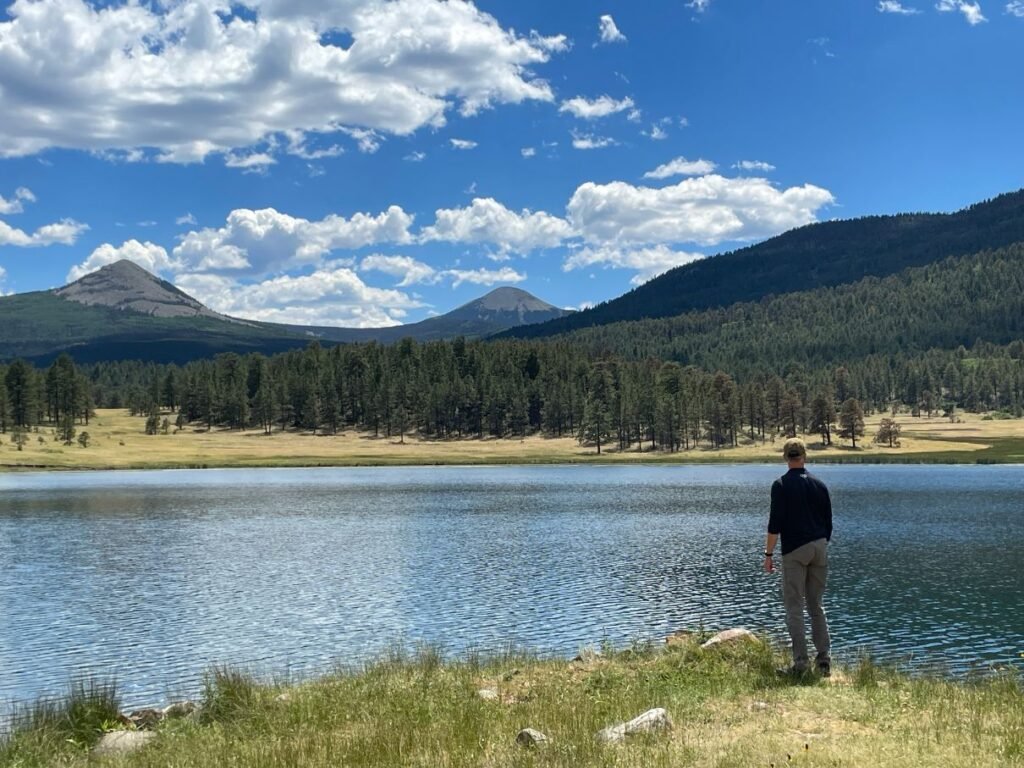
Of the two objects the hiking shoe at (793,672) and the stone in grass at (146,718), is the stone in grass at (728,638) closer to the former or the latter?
the hiking shoe at (793,672)

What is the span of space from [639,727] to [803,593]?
6.20 m

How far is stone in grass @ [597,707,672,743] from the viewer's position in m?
14.3

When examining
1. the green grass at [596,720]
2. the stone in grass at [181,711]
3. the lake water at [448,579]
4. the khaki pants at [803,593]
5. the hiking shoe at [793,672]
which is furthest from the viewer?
the lake water at [448,579]

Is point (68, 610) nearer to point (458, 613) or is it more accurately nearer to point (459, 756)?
point (458, 613)

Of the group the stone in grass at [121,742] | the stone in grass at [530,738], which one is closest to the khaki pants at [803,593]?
the stone in grass at [530,738]

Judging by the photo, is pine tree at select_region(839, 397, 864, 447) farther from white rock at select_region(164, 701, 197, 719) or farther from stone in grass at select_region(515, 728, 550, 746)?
stone in grass at select_region(515, 728, 550, 746)

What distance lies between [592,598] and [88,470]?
439 feet

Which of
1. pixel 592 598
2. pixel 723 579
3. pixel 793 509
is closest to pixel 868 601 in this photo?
pixel 723 579

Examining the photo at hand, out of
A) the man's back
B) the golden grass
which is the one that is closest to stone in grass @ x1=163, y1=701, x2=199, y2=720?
the man's back

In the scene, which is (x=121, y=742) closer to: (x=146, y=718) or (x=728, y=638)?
(x=146, y=718)

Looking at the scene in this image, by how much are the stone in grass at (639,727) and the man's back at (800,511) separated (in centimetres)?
537

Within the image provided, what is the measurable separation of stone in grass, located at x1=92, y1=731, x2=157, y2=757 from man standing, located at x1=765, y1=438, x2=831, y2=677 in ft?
42.3

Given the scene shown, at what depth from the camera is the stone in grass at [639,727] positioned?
46.9ft

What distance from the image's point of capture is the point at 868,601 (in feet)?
123
